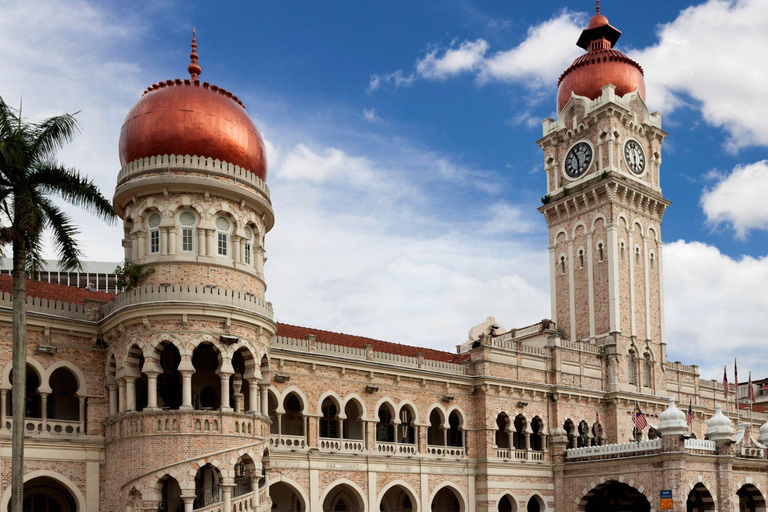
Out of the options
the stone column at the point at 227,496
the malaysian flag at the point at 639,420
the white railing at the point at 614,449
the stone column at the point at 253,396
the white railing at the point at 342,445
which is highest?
the stone column at the point at 253,396

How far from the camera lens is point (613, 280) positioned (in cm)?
4991

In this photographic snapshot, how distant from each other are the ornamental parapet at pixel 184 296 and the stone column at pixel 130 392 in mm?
2362

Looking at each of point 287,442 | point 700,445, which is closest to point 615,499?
point 700,445

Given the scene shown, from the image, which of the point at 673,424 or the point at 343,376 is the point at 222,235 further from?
the point at 673,424

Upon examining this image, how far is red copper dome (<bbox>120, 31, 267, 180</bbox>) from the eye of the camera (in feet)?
104

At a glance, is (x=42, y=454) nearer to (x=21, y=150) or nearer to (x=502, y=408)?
(x=21, y=150)

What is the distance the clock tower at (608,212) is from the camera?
50312 mm

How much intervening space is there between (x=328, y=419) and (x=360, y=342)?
5.67 metres

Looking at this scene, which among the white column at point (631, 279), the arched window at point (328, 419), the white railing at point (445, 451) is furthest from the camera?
the white column at point (631, 279)

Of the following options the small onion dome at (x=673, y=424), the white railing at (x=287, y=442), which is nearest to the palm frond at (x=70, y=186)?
the white railing at (x=287, y=442)

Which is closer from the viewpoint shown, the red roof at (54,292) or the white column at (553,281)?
the red roof at (54,292)

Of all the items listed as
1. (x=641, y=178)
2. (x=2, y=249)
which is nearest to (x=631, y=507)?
(x=641, y=178)

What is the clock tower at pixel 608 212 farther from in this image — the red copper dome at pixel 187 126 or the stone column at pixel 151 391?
the stone column at pixel 151 391

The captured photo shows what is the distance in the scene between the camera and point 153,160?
31.3 metres
